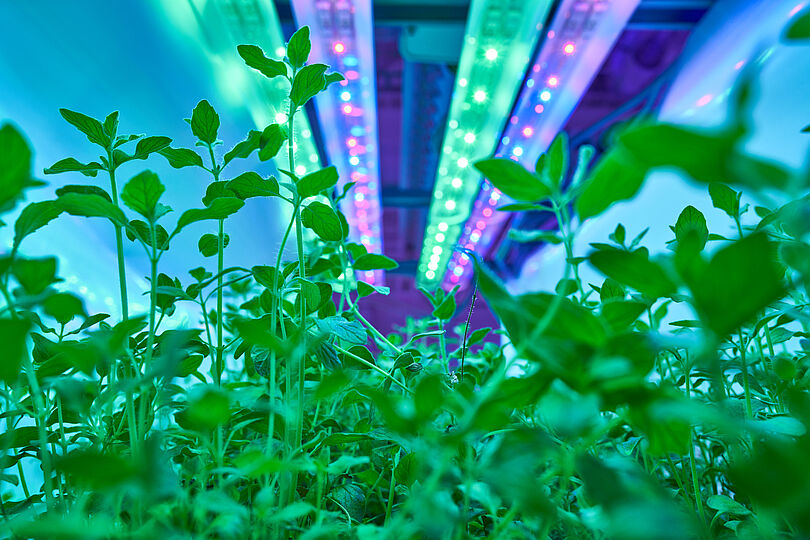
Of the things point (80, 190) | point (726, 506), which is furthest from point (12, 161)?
point (726, 506)

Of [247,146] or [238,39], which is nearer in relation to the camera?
[247,146]

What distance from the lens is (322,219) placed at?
0.47 m

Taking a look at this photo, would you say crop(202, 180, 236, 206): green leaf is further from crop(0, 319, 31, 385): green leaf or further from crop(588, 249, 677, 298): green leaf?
crop(588, 249, 677, 298): green leaf

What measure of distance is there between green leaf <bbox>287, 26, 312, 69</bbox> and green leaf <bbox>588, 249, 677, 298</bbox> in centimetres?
36

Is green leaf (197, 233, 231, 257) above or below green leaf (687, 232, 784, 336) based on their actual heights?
above

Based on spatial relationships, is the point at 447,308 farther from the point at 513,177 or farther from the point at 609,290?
the point at 513,177

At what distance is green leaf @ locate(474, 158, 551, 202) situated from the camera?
29 centimetres

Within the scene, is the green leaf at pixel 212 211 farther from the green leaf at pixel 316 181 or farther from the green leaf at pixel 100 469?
the green leaf at pixel 100 469

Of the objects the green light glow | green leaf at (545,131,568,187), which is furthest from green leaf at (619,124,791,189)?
the green light glow

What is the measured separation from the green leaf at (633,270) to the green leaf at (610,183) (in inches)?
1.3

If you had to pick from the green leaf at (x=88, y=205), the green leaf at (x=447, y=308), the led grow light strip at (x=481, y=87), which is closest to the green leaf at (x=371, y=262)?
the green leaf at (x=447, y=308)

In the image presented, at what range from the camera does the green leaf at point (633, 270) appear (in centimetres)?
25

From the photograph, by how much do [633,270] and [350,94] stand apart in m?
1.75

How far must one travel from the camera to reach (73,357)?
0.92 ft
